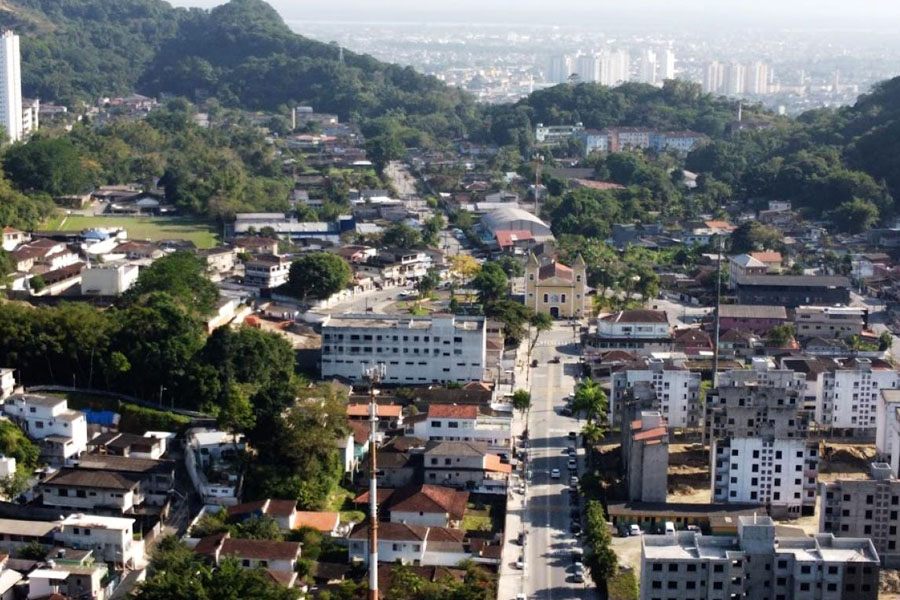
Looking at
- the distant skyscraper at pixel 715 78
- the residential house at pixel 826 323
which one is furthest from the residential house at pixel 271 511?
the distant skyscraper at pixel 715 78

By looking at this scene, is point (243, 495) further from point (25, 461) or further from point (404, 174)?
point (404, 174)

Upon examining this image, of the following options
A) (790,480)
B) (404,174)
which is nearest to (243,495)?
(790,480)

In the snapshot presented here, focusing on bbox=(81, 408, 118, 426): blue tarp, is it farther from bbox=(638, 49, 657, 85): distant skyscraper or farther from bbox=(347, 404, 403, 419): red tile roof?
bbox=(638, 49, 657, 85): distant skyscraper

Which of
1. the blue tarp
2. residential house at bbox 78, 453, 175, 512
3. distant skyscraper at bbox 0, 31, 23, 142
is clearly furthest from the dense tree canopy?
distant skyscraper at bbox 0, 31, 23, 142

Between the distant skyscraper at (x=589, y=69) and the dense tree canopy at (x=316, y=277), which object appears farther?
the distant skyscraper at (x=589, y=69)

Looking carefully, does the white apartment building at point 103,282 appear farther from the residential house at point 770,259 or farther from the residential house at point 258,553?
the residential house at point 770,259

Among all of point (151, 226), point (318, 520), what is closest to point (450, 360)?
point (318, 520)
